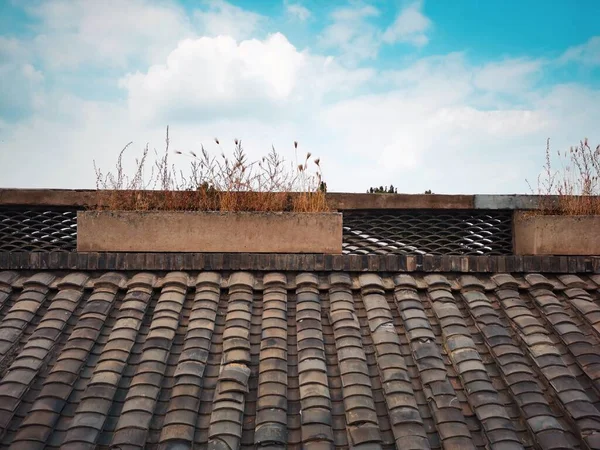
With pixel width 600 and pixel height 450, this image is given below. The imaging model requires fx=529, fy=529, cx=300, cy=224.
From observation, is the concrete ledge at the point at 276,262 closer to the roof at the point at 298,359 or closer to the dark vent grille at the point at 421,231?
the roof at the point at 298,359

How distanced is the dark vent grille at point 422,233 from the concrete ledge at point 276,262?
0.71 m

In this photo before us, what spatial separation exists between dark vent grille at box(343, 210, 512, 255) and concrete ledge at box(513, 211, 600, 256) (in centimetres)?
41

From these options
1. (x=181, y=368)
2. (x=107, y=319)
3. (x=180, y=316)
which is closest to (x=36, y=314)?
(x=107, y=319)

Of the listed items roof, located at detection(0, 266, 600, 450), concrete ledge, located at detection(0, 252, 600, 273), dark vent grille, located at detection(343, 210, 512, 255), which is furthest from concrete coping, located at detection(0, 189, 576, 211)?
roof, located at detection(0, 266, 600, 450)

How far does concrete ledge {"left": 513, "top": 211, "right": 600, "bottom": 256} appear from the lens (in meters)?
5.62

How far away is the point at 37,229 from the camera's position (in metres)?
5.74

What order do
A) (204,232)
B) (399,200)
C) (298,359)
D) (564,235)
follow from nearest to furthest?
(298,359) < (204,232) < (564,235) < (399,200)

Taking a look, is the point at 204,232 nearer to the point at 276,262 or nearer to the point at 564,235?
the point at 276,262

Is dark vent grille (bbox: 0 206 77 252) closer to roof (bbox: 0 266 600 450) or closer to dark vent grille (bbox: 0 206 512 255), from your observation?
dark vent grille (bbox: 0 206 512 255)

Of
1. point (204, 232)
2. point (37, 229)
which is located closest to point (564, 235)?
point (204, 232)

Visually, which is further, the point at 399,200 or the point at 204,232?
the point at 399,200

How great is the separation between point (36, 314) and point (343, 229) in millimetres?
3182

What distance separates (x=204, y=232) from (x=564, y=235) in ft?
12.5

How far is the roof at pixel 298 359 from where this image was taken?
3510 mm
